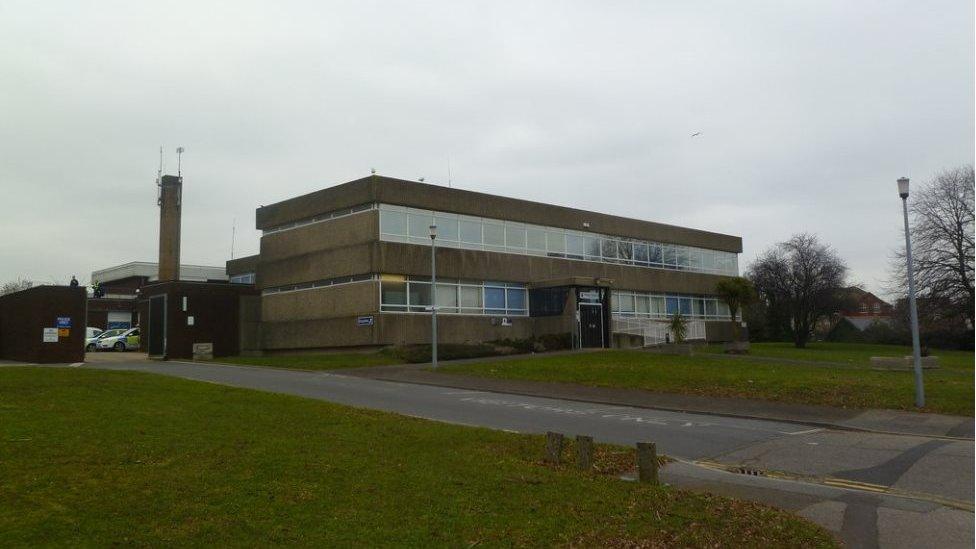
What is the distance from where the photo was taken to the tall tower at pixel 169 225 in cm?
5259

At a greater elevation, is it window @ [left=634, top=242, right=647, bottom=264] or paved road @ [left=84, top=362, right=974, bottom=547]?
window @ [left=634, top=242, right=647, bottom=264]

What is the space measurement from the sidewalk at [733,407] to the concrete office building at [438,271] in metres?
9.17

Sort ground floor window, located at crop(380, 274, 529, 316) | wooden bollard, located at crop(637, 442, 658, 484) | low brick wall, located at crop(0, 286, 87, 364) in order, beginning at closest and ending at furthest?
wooden bollard, located at crop(637, 442, 658, 484) < low brick wall, located at crop(0, 286, 87, 364) < ground floor window, located at crop(380, 274, 529, 316)

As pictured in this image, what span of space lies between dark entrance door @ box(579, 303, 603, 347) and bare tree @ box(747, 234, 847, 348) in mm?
19946

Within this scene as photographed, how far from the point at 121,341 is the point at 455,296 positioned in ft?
83.6

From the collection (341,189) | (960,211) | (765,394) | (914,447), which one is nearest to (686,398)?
(765,394)

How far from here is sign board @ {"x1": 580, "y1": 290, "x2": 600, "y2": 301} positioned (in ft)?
131

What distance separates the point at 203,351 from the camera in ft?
126

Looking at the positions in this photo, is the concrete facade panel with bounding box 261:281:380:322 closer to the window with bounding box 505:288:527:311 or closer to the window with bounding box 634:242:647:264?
the window with bounding box 505:288:527:311

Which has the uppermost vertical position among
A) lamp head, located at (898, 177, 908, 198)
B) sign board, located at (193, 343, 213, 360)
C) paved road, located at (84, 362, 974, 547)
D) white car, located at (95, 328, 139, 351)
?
lamp head, located at (898, 177, 908, 198)

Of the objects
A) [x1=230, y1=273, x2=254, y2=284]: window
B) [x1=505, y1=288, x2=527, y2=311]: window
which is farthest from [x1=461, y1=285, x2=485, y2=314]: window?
[x1=230, y1=273, x2=254, y2=284]: window

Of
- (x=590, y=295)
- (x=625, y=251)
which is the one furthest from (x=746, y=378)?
(x=625, y=251)

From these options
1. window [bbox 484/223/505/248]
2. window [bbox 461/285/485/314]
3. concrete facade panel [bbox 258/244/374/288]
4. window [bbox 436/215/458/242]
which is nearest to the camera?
concrete facade panel [bbox 258/244/374/288]

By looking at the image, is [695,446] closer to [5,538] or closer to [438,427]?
[438,427]
